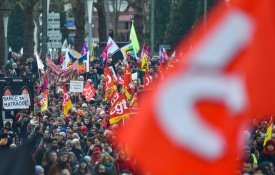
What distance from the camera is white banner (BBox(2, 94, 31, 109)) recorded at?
2461 centimetres

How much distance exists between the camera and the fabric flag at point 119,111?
67.1 feet

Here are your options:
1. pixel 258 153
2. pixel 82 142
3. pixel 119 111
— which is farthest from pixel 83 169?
pixel 119 111

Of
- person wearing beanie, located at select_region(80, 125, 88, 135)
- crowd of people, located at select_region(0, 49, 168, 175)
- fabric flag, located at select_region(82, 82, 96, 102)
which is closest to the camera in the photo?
crowd of people, located at select_region(0, 49, 168, 175)

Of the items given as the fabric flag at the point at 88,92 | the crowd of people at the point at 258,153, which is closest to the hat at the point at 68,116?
the fabric flag at the point at 88,92

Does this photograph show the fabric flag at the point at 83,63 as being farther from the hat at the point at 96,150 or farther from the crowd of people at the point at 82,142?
the hat at the point at 96,150

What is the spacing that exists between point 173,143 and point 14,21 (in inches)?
3583

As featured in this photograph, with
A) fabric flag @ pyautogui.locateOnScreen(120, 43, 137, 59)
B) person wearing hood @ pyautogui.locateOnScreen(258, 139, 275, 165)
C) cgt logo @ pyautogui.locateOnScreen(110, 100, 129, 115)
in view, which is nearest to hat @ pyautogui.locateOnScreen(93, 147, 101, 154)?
person wearing hood @ pyautogui.locateOnScreen(258, 139, 275, 165)

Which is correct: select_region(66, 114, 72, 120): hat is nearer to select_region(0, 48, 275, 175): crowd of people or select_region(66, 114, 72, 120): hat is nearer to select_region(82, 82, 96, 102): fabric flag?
select_region(0, 48, 275, 175): crowd of people

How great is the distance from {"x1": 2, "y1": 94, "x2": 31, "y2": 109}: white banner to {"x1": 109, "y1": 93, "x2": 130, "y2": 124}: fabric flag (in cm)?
421

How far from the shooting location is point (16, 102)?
81.4 feet

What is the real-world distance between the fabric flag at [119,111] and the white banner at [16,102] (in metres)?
4.21

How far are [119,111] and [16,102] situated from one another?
475 centimetres

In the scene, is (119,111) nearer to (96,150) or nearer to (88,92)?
(96,150)

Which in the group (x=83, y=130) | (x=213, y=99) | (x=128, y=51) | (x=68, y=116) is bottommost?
(x=68, y=116)
